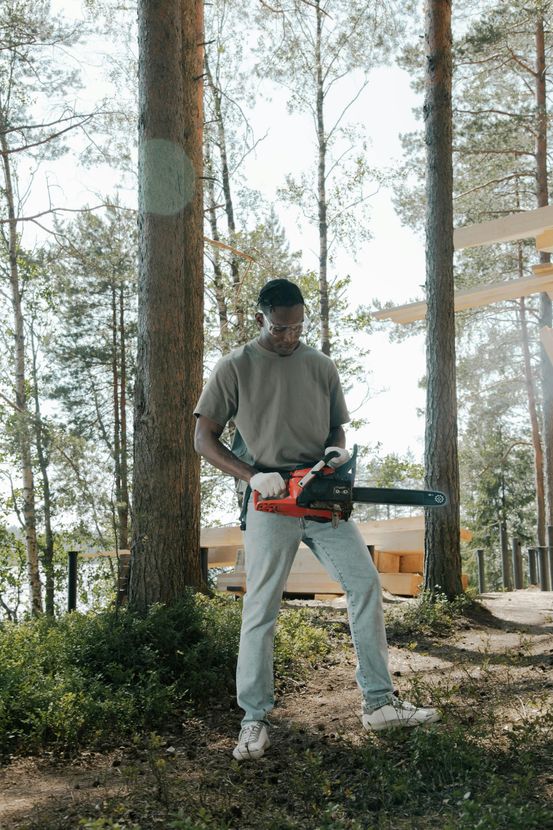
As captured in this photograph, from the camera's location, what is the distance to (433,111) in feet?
31.4

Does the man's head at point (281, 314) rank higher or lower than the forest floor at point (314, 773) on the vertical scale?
higher

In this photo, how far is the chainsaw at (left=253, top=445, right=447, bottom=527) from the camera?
153 inches

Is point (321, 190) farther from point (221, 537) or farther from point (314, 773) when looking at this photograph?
point (314, 773)

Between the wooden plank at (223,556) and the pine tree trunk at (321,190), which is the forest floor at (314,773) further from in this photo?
the pine tree trunk at (321,190)

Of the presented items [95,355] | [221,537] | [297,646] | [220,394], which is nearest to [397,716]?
[220,394]

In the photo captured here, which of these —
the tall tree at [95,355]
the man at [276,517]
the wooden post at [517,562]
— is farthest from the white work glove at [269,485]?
the tall tree at [95,355]

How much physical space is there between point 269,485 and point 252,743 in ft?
3.96

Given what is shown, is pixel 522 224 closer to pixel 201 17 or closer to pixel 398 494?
pixel 201 17

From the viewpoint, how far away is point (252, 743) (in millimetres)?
3980

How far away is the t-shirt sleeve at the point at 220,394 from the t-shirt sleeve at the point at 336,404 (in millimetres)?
519

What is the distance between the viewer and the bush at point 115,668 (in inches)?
180

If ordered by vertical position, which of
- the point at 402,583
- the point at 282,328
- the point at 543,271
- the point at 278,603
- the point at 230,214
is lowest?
the point at 402,583

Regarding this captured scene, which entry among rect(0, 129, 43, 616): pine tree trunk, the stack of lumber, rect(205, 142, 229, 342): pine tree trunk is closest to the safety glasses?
the stack of lumber

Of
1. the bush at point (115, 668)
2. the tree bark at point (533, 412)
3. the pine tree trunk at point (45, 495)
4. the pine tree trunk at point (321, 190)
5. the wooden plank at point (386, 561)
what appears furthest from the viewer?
the tree bark at point (533, 412)
